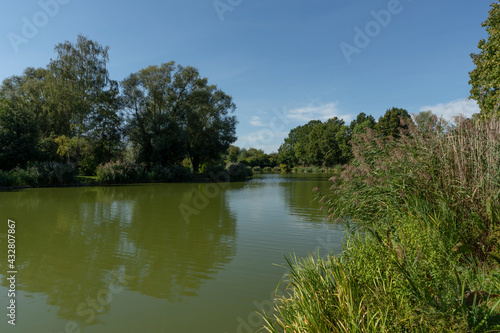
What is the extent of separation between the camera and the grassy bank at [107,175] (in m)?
19.6

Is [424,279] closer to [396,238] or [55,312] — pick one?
[396,238]

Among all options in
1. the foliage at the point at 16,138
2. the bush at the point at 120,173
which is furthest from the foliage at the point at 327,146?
the foliage at the point at 16,138

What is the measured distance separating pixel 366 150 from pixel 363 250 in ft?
11.7

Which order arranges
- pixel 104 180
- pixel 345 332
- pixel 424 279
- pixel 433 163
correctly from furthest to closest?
1. pixel 104 180
2. pixel 433 163
3. pixel 424 279
4. pixel 345 332

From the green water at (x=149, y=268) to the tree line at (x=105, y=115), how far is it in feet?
57.6

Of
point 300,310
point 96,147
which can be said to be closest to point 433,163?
point 300,310

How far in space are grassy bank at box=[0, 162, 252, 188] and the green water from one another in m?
11.1

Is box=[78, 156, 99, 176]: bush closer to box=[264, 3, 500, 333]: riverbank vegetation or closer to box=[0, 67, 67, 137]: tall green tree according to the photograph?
box=[0, 67, 67, 137]: tall green tree

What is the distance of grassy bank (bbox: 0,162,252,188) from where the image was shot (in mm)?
19641

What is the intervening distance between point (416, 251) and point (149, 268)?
14.3ft

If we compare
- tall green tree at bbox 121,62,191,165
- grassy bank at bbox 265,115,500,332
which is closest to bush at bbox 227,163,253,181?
tall green tree at bbox 121,62,191,165

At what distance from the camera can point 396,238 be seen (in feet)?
12.1

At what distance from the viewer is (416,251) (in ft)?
9.29
